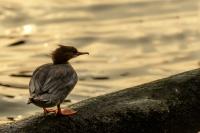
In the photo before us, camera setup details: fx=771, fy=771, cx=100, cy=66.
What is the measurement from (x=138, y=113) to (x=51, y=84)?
0.96m

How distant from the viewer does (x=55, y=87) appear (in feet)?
25.5

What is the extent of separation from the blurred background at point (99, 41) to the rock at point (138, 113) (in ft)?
15.6

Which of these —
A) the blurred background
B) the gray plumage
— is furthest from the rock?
the blurred background

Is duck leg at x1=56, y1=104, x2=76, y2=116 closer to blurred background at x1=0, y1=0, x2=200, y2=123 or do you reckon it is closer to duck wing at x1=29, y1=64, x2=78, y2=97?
duck wing at x1=29, y1=64, x2=78, y2=97

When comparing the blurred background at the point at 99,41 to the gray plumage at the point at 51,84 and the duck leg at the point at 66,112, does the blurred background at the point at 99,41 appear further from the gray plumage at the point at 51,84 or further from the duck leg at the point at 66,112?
the duck leg at the point at 66,112

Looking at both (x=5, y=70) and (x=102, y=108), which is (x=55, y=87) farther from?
(x=5, y=70)

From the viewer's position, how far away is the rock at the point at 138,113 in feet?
25.0

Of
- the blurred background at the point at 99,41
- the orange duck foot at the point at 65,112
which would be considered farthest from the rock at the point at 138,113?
the blurred background at the point at 99,41

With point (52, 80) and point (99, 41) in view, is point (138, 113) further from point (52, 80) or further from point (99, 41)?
point (99, 41)

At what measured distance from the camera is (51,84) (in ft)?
25.6

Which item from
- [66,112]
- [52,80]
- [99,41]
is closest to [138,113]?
[66,112]

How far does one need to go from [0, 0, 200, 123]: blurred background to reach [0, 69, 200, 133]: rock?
188 inches

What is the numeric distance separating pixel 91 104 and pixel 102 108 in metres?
0.16

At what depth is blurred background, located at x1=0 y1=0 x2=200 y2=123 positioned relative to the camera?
14664 mm
